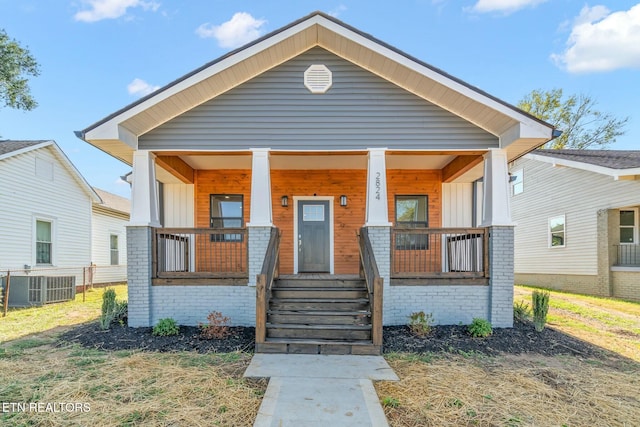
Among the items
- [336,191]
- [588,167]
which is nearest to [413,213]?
[336,191]

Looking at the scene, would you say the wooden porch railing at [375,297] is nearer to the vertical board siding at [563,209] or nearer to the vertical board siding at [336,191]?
the vertical board siding at [336,191]

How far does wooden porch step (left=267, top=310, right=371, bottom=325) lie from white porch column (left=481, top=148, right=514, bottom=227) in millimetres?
3078

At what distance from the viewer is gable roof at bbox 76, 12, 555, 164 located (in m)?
6.11

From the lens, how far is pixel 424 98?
6672 mm

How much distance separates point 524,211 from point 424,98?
11.7 m

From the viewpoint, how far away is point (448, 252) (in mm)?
7965

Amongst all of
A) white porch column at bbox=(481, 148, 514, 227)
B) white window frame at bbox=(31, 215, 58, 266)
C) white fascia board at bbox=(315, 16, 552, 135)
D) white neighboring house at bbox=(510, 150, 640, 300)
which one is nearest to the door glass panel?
white porch column at bbox=(481, 148, 514, 227)

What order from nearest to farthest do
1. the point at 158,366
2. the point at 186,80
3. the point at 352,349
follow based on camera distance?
the point at 158,366
the point at 352,349
the point at 186,80

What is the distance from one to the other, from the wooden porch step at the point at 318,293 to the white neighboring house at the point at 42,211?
7927mm

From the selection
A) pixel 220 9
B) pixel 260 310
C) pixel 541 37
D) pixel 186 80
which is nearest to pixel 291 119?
pixel 186 80

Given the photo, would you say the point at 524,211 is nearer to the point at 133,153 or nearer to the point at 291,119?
the point at 291,119

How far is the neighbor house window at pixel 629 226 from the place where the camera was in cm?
1159

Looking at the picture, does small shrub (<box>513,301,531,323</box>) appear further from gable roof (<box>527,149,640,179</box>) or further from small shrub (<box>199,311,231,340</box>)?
gable roof (<box>527,149,640,179</box>)

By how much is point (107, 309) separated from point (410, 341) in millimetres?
5644
